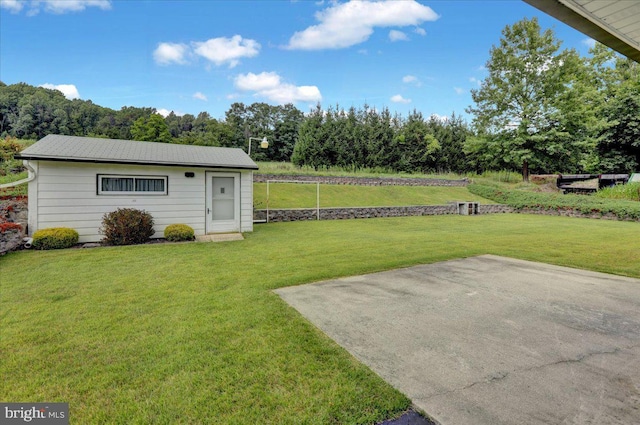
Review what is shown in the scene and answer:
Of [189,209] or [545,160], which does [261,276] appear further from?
[545,160]

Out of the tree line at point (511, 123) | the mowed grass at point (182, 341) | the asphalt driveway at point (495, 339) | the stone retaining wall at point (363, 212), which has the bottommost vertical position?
the mowed grass at point (182, 341)

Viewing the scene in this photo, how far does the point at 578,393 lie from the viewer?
79.2 inches

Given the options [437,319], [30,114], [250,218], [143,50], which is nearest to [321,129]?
[143,50]

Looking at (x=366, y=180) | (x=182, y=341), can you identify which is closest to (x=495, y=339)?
(x=182, y=341)

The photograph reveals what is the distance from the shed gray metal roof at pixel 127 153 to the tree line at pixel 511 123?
53.0ft

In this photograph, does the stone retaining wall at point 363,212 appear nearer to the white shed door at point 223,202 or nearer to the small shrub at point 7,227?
the white shed door at point 223,202

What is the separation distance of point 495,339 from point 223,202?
8.46 m

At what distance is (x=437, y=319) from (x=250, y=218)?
7.69m

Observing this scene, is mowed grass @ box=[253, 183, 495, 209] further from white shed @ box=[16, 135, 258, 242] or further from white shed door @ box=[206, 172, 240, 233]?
white shed @ box=[16, 135, 258, 242]

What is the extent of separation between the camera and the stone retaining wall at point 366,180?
1704 centimetres

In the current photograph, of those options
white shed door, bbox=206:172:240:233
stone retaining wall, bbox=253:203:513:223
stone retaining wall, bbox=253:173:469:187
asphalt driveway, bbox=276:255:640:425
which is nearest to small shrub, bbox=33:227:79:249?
white shed door, bbox=206:172:240:233

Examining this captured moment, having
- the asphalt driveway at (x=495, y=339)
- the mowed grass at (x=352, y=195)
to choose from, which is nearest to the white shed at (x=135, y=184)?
the mowed grass at (x=352, y=195)

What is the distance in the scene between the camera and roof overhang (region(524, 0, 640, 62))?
2.07m

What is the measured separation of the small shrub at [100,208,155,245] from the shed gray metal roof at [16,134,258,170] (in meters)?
1.38
